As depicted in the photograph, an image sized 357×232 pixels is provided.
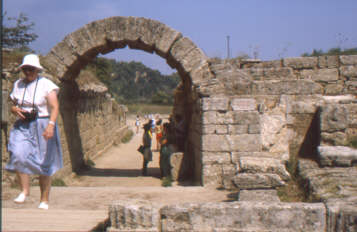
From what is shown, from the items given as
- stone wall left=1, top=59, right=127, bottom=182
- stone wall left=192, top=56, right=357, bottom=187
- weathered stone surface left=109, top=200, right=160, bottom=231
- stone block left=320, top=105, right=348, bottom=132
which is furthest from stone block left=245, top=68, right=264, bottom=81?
weathered stone surface left=109, top=200, right=160, bottom=231

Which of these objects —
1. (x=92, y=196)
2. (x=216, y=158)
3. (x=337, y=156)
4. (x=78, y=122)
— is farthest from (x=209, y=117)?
(x=78, y=122)

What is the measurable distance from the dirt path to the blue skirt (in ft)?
1.70

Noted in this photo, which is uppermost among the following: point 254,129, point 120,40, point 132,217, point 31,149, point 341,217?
point 120,40

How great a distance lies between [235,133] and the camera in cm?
723

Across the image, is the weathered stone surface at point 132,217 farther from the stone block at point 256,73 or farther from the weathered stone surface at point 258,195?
the stone block at point 256,73

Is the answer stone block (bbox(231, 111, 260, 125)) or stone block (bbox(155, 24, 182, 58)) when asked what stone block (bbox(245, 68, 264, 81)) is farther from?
stone block (bbox(155, 24, 182, 58))

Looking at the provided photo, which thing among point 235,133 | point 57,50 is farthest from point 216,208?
point 57,50

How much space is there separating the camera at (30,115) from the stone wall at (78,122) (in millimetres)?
3578

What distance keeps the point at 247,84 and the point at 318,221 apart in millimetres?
4093

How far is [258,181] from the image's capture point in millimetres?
5316

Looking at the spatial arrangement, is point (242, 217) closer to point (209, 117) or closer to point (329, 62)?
point (209, 117)

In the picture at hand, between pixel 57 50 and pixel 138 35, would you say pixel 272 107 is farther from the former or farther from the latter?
pixel 57 50

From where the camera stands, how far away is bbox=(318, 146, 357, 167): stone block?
627 cm

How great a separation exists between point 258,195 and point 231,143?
2.28 metres
